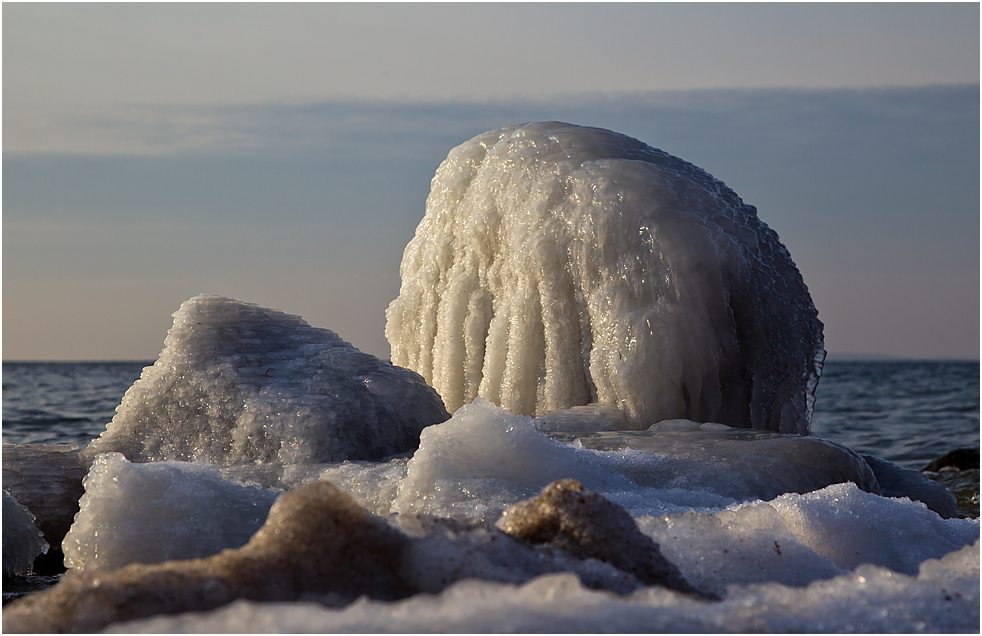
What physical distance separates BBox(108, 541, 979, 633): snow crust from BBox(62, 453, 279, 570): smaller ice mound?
1.29 meters

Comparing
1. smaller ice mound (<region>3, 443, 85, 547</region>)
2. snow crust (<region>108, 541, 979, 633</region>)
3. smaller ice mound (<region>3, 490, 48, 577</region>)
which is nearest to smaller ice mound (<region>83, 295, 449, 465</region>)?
smaller ice mound (<region>3, 443, 85, 547</region>)


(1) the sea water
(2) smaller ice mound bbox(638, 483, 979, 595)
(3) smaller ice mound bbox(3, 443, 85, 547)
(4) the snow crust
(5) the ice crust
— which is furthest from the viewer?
(1) the sea water

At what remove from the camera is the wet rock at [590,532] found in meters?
1.67

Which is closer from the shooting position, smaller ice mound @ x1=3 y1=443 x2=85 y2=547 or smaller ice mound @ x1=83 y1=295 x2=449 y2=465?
smaller ice mound @ x1=3 y1=443 x2=85 y2=547

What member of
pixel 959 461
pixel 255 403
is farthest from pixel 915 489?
pixel 255 403

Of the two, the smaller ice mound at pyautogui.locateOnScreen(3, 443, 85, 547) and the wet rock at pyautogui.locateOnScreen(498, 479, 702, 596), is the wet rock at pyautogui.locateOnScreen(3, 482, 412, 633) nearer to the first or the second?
the wet rock at pyautogui.locateOnScreen(498, 479, 702, 596)

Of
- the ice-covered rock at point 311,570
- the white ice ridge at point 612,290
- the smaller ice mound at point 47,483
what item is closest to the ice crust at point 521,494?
the ice-covered rock at point 311,570

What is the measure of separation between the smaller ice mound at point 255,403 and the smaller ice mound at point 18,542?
2.57ft

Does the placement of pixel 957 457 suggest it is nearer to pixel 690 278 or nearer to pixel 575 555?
pixel 690 278

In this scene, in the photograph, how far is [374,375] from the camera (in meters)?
4.04

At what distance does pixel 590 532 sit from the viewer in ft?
5.60

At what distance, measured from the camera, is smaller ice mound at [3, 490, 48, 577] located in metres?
2.69

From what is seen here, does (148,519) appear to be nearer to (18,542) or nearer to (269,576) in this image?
(18,542)

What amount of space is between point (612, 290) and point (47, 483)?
3.07 meters
